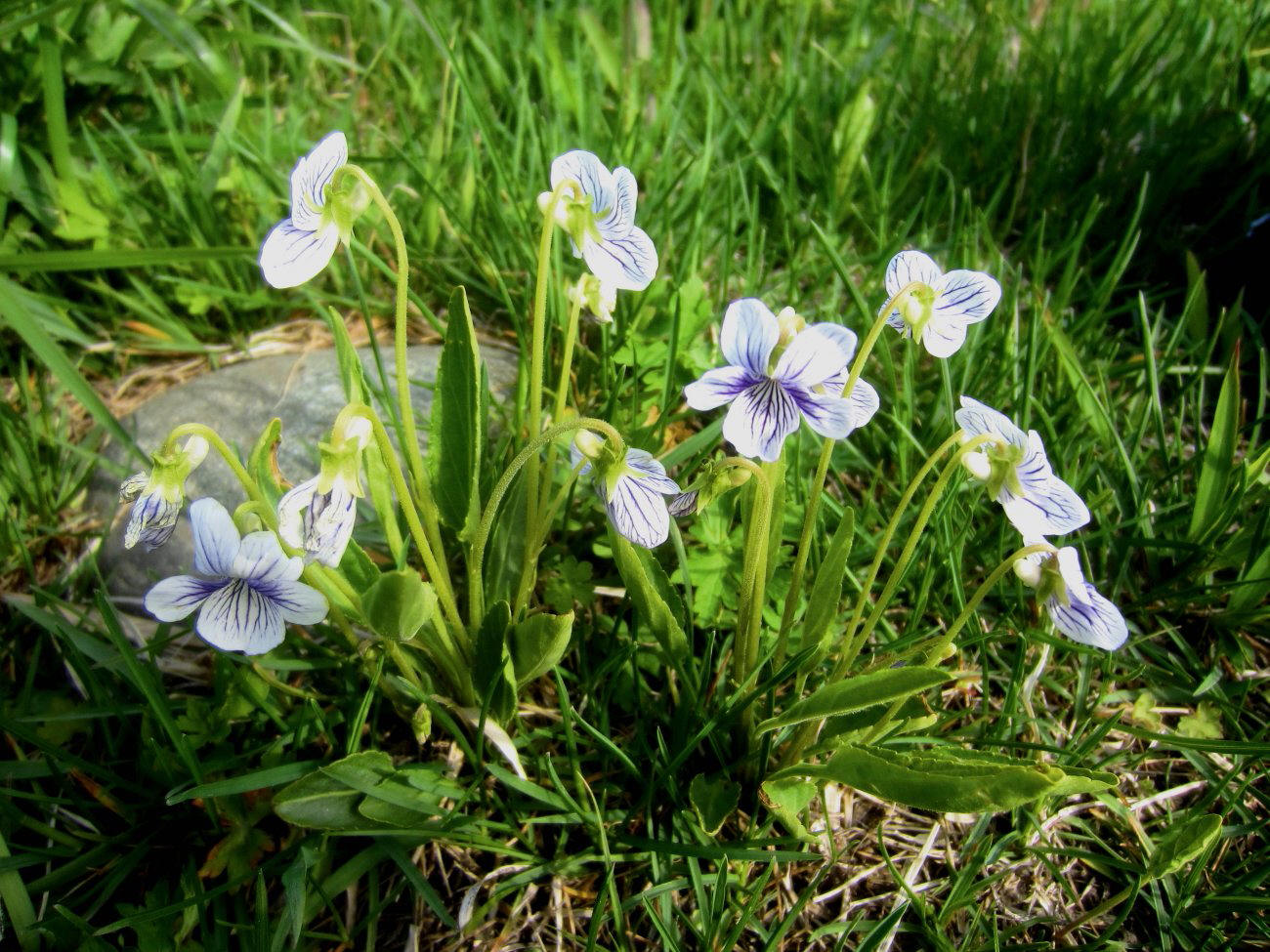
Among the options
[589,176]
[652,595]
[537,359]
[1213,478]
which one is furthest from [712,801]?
[1213,478]

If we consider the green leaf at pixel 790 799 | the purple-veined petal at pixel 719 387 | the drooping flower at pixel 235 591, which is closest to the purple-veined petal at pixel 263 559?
the drooping flower at pixel 235 591

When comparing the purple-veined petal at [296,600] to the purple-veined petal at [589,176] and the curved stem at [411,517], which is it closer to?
the curved stem at [411,517]

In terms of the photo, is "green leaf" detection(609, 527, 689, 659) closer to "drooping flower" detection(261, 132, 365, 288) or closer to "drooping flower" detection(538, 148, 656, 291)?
"drooping flower" detection(538, 148, 656, 291)

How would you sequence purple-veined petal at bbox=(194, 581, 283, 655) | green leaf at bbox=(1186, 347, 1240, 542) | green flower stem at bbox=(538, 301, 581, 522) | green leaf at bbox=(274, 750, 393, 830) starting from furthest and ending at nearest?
green leaf at bbox=(1186, 347, 1240, 542)
green flower stem at bbox=(538, 301, 581, 522)
green leaf at bbox=(274, 750, 393, 830)
purple-veined petal at bbox=(194, 581, 283, 655)

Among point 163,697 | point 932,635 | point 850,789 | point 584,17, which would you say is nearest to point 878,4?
point 584,17

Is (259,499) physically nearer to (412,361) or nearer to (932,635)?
(412,361)

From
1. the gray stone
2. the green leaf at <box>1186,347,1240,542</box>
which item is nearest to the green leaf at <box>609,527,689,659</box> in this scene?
the gray stone
